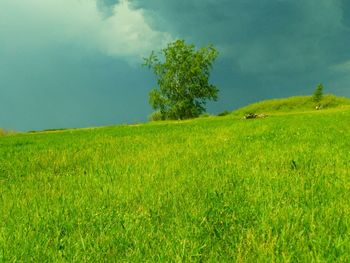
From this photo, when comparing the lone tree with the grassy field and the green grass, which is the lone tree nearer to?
the green grass

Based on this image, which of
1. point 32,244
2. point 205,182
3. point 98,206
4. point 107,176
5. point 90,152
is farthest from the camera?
point 90,152

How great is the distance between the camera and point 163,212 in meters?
5.73

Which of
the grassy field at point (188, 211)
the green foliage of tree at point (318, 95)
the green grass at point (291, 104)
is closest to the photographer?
the grassy field at point (188, 211)

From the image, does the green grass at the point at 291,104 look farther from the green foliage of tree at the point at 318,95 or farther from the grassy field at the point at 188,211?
the grassy field at the point at 188,211

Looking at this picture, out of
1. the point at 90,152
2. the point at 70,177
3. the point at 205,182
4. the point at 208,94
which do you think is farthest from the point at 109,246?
the point at 208,94

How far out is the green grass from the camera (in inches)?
3216

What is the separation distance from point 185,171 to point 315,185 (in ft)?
8.72

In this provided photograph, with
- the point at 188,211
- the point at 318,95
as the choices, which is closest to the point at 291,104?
the point at 318,95

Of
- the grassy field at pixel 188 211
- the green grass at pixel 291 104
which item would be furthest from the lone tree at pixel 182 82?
the grassy field at pixel 188 211

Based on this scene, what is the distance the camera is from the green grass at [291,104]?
81688 millimetres

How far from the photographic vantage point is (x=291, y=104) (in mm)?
84750

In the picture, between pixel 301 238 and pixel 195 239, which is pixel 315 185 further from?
pixel 195 239

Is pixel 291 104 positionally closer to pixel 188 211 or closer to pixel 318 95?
pixel 318 95

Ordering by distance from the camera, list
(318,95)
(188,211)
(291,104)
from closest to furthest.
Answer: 1. (188,211)
2. (318,95)
3. (291,104)
